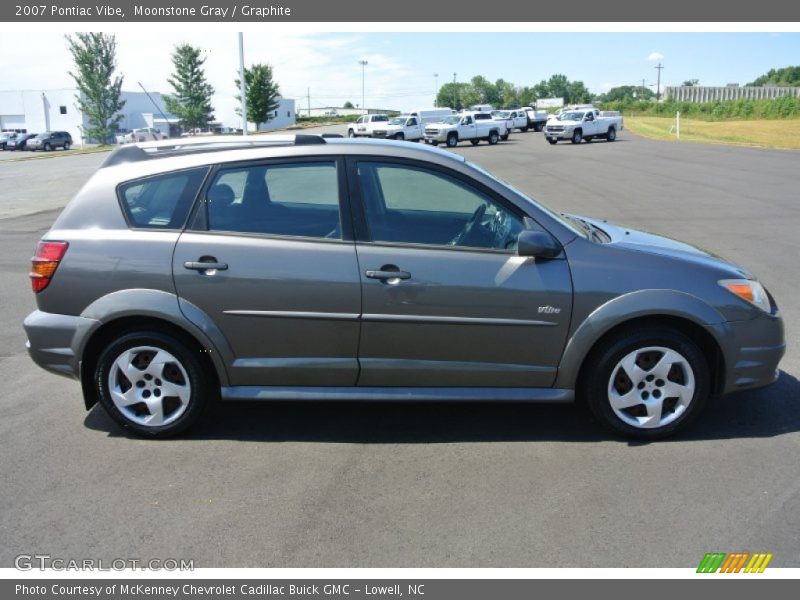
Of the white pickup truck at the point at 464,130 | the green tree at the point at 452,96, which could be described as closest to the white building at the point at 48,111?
the white pickup truck at the point at 464,130

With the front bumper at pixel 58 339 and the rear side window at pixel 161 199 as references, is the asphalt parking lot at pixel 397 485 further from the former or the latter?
the rear side window at pixel 161 199

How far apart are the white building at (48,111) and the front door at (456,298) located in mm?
85087

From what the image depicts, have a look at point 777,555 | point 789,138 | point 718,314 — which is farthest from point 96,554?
point 789,138

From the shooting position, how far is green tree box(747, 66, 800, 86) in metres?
146

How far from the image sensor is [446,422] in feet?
15.8

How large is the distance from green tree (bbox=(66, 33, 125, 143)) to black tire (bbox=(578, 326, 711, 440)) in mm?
72757

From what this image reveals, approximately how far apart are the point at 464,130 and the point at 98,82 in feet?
141

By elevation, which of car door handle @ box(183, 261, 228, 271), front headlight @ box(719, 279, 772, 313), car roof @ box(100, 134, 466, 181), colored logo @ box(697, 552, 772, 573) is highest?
car roof @ box(100, 134, 466, 181)

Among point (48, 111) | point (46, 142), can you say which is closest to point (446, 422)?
point (46, 142)

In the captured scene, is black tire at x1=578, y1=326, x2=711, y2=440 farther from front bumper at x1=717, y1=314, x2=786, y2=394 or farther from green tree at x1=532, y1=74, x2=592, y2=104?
green tree at x1=532, y1=74, x2=592, y2=104

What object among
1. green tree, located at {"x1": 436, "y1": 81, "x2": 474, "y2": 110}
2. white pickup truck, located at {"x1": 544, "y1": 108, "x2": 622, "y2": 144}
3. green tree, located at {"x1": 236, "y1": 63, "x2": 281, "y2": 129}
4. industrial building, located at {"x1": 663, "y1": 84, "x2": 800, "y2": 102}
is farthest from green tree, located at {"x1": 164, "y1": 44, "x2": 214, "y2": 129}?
green tree, located at {"x1": 436, "y1": 81, "x2": 474, "y2": 110}

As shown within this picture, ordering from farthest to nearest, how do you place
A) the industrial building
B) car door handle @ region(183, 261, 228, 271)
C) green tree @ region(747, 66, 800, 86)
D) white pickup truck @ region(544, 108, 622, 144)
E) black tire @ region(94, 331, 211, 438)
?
green tree @ region(747, 66, 800, 86)
the industrial building
white pickup truck @ region(544, 108, 622, 144)
black tire @ region(94, 331, 211, 438)
car door handle @ region(183, 261, 228, 271)

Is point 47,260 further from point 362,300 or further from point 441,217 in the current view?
point 441,217

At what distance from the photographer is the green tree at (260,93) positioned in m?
74.8
